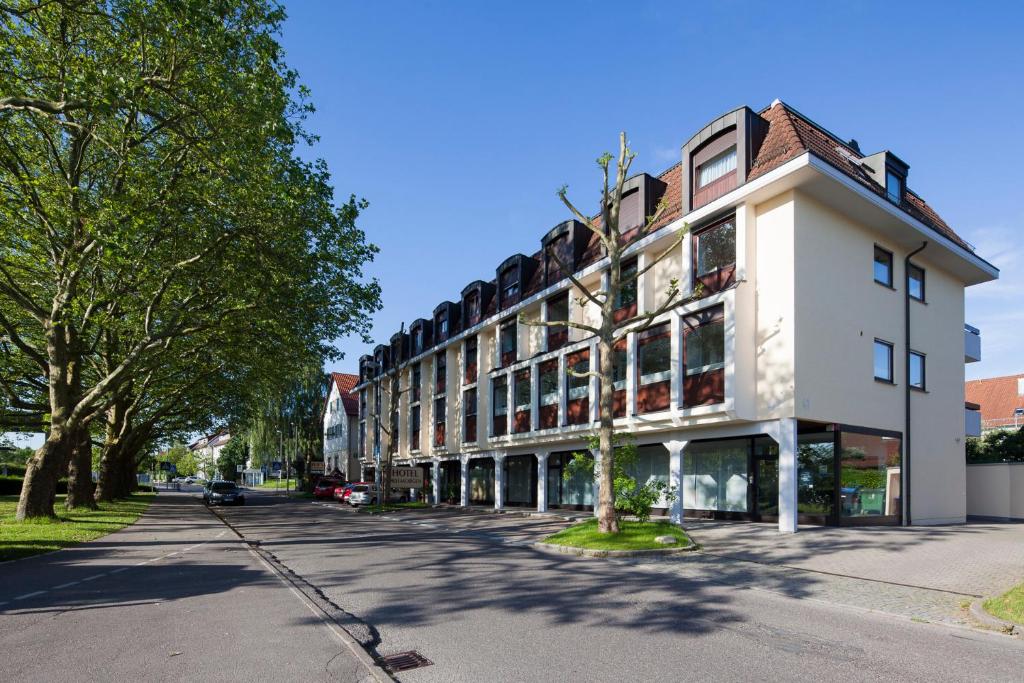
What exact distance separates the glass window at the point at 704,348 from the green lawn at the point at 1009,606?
424 inches

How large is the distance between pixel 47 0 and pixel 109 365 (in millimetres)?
17794

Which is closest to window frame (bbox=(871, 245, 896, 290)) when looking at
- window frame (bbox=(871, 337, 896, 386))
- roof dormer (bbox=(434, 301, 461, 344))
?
window frame (bbox=(871, 337, 896, 386))

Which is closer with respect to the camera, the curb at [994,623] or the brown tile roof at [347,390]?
the curb at [994,623]

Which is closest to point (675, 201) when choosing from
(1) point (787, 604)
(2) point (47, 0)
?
(1) point (787, 604)

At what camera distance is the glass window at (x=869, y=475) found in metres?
19.0

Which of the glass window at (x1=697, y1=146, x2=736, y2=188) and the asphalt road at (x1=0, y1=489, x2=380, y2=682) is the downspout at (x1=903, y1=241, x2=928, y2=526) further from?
the asphalt road at (x1=0, y1=489, x2=380, y2=682)

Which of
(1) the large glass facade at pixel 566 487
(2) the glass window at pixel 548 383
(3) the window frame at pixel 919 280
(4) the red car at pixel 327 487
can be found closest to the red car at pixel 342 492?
(4) the red car at pixel 327 487

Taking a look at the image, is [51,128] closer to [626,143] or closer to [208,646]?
[626,143]

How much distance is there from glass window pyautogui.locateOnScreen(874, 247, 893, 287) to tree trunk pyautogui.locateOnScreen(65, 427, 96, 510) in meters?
29.4

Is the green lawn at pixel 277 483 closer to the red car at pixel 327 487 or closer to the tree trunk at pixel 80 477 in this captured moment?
the red car at pixel 327 487

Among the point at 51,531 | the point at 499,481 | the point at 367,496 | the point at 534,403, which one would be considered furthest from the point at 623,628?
the point at 367,496

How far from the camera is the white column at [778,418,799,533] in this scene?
17.6 m

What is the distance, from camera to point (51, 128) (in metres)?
17.4

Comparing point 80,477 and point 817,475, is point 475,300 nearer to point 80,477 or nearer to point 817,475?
point 80,477
